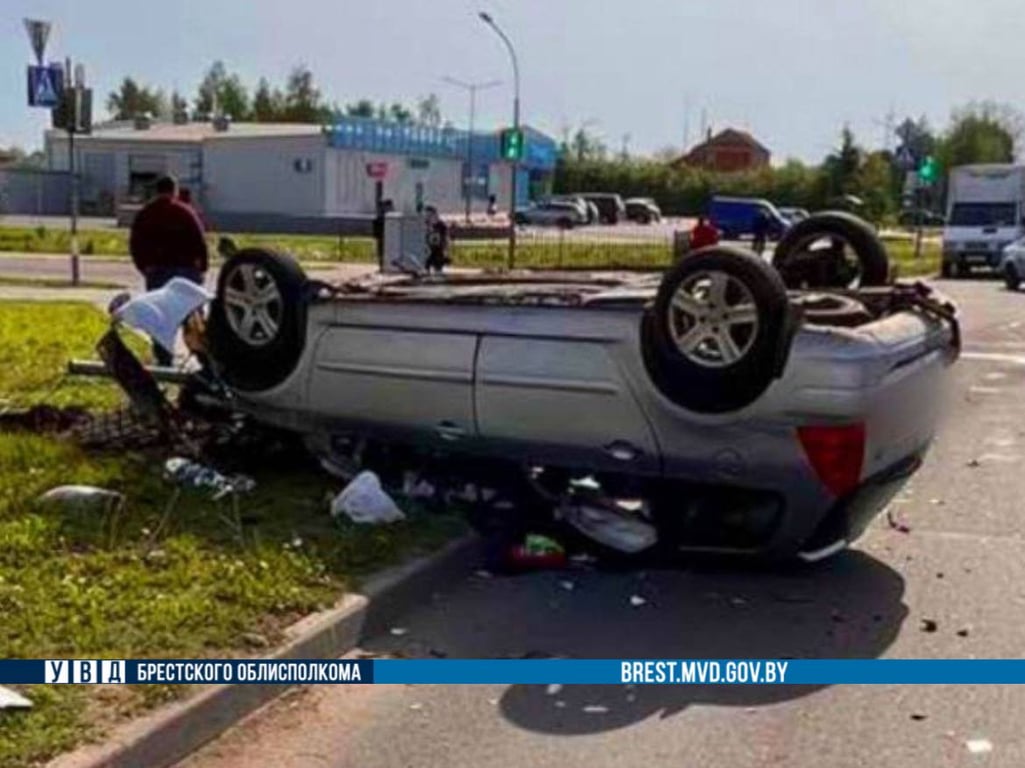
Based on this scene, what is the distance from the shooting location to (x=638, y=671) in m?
4.81

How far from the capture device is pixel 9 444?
722 centimetres

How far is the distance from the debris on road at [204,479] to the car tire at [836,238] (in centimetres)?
323

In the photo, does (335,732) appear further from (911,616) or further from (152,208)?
(152,208)

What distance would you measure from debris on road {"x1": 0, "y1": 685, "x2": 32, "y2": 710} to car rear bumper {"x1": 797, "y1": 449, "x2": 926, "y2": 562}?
3353mm

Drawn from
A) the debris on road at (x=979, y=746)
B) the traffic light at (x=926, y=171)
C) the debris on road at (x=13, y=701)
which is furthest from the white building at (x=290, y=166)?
the debris on road at (x=979, y=746)

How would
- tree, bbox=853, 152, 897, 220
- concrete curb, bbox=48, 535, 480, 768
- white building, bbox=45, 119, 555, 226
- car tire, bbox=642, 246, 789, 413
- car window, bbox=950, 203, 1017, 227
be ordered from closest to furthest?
concrete curb, bbox=48, 535, 480, 768 < car tire, bbox=642, 246, 789, 413 < car window, bbox=950, 203, 1017, 227 < white building, bbox=45, 119, 555, 226 < tree, bbox=853, 152, 897, 220

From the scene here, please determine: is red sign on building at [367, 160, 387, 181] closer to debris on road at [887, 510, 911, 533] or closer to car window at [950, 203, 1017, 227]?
car window at [950, 203, 1017, 227]

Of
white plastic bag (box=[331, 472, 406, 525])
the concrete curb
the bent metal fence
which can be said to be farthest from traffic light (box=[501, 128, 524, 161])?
the concrete curb

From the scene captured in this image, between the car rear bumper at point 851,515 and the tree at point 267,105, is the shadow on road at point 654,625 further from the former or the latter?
the tree at point 267,105

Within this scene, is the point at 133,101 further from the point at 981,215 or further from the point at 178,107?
the point at 981,215

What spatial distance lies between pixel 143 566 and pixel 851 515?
10.1 feet

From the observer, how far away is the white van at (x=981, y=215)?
36.6 m

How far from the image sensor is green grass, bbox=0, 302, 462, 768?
4.09 m

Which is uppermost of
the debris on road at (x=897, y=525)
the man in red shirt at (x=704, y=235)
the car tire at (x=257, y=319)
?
the man in red shirt at (x=704, y=235)
